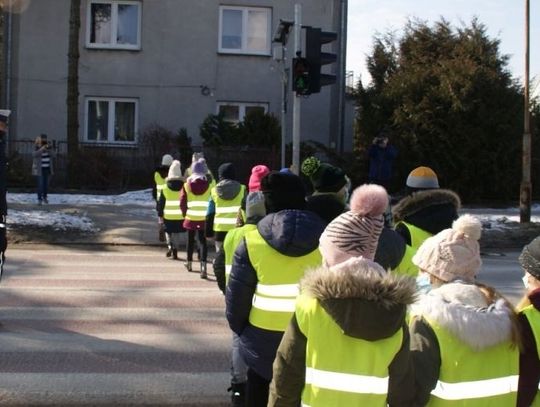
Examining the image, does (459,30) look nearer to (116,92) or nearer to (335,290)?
(116,92)

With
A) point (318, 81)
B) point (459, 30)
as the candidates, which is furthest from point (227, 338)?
point (459, 30)

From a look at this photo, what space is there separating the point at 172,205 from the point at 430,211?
6872 mm

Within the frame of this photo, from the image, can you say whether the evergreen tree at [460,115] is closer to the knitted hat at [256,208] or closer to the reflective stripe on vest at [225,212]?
the reflective stripe on vest at [225,212]

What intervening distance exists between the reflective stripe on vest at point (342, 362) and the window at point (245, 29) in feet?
77.7

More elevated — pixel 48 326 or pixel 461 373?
pixel 461 373

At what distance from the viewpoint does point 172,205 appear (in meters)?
11.6

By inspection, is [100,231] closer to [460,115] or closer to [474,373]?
[460,115]

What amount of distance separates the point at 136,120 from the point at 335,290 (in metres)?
23.7

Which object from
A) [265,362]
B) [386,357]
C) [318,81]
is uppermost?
[318,81]

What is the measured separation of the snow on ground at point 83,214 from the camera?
15.5 m

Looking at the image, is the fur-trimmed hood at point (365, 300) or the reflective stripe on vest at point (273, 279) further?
the reflective stripe on vest at point (273, 279)

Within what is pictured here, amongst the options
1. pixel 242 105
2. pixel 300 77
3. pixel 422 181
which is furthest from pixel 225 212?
pixel 242 105

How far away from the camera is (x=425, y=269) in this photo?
11.0 ft

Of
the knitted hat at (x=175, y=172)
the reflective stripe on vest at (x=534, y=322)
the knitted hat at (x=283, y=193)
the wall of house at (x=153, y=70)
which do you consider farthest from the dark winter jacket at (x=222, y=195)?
the wall of house at (x=153, y=70)
